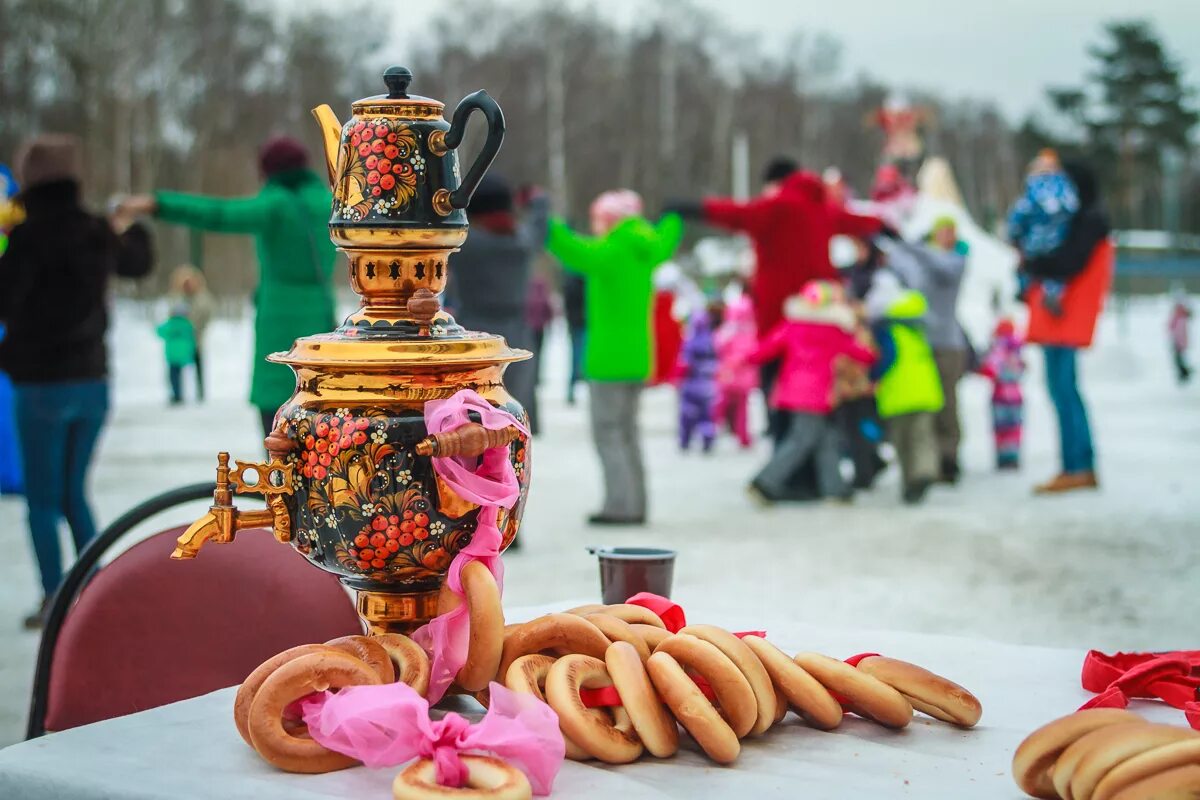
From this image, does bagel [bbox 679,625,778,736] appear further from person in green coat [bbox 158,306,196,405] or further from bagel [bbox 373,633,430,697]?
person in green coat [bbox 158,306,196,405]

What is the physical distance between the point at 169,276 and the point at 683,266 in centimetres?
1114

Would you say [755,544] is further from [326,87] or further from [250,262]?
[326,87]

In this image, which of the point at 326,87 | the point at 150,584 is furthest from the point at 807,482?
the point at 326,87

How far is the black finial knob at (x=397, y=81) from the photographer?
6.06ft

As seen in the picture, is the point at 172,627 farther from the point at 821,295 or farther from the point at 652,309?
the point at 652,309

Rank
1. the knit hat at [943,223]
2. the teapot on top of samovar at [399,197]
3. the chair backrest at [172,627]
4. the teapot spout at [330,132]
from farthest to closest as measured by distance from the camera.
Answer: the knit hat at [943,223], the chair backrest at [172,627], the teapot spout at [330,132], the teapot on top of samovar at [399,197]

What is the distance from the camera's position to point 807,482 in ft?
26.5

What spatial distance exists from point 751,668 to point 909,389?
6648mm

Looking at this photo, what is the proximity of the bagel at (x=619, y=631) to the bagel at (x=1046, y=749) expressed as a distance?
0.48 metres

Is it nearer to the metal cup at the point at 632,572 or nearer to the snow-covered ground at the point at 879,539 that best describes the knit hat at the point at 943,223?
the snow-covered ground at the point at 879,539

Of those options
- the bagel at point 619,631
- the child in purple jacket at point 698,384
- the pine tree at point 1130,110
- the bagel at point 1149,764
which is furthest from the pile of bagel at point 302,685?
the pine tree at point 1130,110

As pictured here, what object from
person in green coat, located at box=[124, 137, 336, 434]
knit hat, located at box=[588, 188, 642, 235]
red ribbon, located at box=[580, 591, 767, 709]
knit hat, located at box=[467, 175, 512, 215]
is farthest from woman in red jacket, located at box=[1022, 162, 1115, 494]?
red ribbon, located at box=[580, 591, 767, 709]

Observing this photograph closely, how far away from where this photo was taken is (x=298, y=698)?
157cm

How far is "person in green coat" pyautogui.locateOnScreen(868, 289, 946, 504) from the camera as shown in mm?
7898
